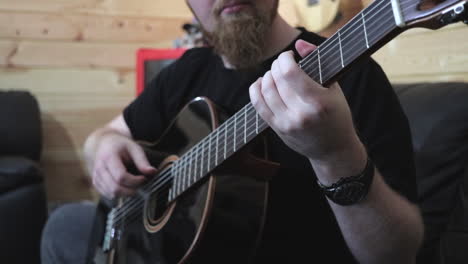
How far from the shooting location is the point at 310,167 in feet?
2.61

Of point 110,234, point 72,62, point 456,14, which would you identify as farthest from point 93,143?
point 72,62

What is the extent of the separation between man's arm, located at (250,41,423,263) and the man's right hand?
0.45m

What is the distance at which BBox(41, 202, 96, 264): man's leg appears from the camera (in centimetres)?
118

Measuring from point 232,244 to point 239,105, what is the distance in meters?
0.29

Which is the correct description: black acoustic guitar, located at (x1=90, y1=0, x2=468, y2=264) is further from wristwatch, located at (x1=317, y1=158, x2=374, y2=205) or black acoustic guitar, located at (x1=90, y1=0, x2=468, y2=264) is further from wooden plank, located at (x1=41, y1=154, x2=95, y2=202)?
wooden plank, located at (x1=41, y1=154, x2=95, y2=202)

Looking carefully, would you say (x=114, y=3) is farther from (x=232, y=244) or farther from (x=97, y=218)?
(x=232, y=244)

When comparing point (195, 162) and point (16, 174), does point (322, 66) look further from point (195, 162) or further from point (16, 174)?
point (16, 174)

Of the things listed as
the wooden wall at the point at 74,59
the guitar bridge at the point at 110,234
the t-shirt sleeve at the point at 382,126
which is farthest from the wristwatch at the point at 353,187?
the wooden wall at the point at 74,59

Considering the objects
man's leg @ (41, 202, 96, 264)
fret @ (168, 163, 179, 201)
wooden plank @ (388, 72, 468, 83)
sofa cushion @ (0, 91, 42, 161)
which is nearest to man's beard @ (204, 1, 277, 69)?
fret @ (168, 163, 179, 201)

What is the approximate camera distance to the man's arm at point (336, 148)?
20.6 inches

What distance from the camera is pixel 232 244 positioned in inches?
29.0

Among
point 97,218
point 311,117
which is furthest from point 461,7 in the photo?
point 97,218

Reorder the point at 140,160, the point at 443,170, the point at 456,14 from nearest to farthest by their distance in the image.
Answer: the point at 456,14 < the point at 443,170 < the point at 140,160

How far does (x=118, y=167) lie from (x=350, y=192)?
0.57 m
